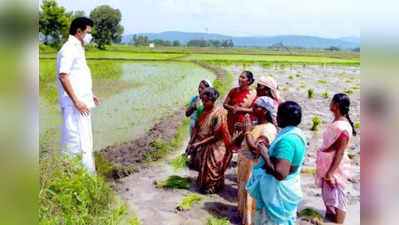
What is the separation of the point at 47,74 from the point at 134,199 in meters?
16.2

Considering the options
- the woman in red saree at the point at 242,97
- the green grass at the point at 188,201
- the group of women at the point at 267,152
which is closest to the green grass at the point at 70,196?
the green grass at the point at 188,201

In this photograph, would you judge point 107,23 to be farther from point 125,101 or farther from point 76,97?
point 76,97

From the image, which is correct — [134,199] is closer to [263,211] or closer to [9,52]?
[263,211]

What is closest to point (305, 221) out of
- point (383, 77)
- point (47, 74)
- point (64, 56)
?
point (64, 56)

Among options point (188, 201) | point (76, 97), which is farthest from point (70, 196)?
point (188, 201)

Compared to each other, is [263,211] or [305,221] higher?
[263,211]

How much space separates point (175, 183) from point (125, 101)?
8822 millimetres

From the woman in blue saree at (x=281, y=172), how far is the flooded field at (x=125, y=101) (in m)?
2.30

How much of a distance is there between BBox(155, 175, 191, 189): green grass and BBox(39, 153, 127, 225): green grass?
1.29 m

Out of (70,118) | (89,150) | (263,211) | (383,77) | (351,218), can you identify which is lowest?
(351,218)

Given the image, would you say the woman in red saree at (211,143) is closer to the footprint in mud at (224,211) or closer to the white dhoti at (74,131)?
the footprint in mud at (224,211)

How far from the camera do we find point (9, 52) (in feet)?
3.91

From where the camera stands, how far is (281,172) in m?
2.98

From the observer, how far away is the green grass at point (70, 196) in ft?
10.5
